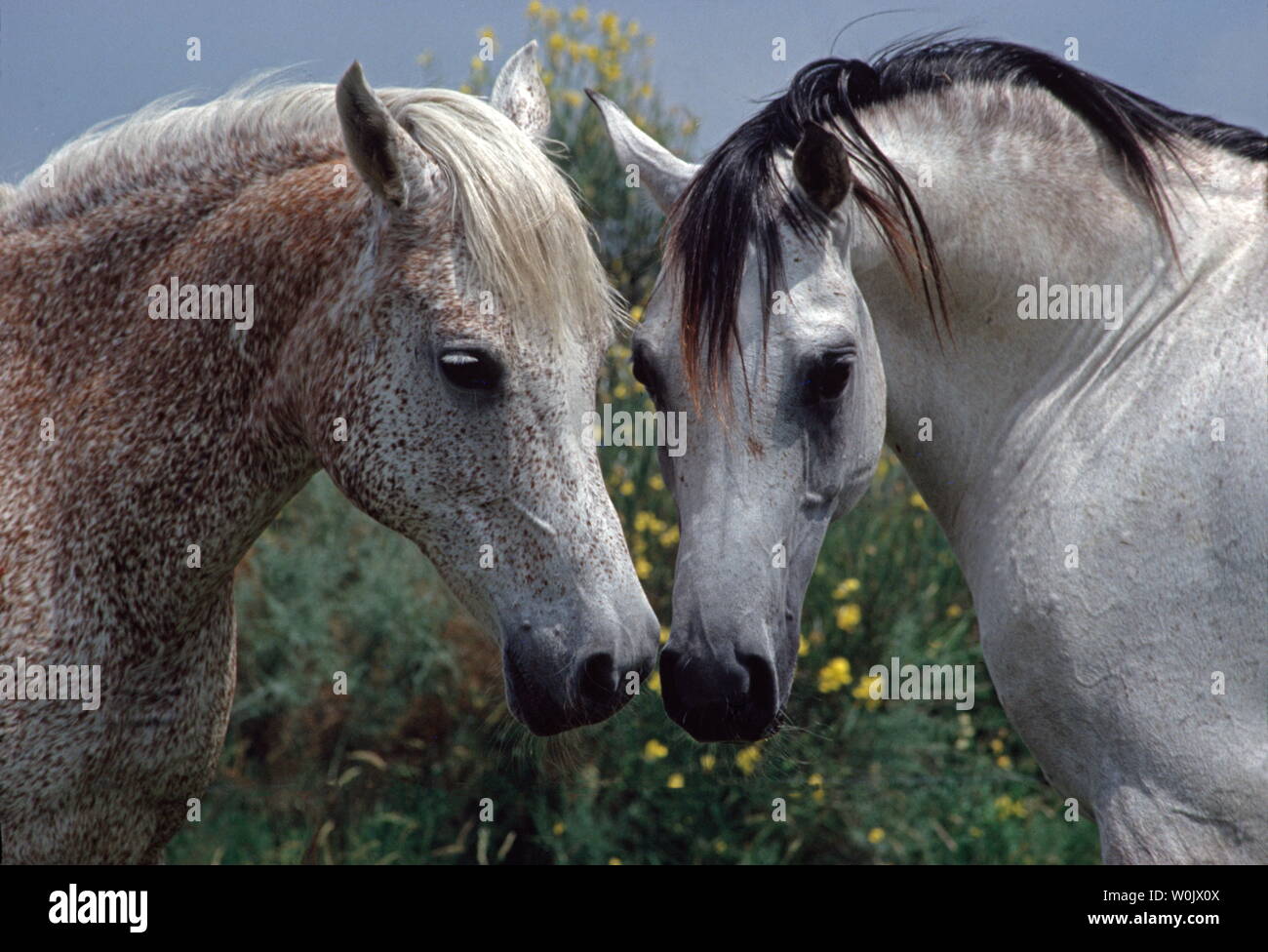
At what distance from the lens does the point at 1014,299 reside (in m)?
2.81

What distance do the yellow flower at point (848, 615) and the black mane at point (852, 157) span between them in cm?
235

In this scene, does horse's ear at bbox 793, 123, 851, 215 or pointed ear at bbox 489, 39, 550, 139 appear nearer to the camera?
horse's ear at bbox 793, 123, 851, 215

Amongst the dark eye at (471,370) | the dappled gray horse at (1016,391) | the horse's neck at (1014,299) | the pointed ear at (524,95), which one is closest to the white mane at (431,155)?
the dark eye at (471,370)

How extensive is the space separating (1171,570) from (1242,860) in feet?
2.03

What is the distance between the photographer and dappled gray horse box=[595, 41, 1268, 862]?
2.39 meters

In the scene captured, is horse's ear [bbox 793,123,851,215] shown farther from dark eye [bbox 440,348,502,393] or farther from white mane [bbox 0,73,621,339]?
dark eye [bbox 440,348,502,393]

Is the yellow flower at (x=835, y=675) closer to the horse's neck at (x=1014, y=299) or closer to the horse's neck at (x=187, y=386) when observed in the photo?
the horse's neck at (x=1014, y=299)

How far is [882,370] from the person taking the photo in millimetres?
2809

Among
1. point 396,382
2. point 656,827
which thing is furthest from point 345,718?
point 396,382

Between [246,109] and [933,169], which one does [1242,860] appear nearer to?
[933,169]

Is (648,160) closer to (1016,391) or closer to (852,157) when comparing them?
(852,157)

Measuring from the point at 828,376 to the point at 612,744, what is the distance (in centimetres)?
289

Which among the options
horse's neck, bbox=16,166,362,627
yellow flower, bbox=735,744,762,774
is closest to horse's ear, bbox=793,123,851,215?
horse's neck, bbox=16,166,362,627

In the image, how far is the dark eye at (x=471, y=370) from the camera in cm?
230
